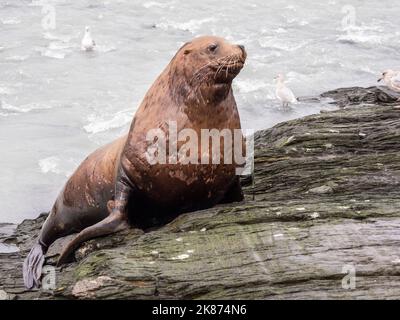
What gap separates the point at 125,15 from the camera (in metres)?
20.0

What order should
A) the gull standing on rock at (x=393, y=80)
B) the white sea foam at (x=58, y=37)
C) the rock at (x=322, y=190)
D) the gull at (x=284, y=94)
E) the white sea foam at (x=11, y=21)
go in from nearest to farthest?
1. the rock at (x=322, y=190)
2. the gull standing on rock at (x=393, y=80)
3. the gull at (x=284, y=94)
4. the white sea foam at (x=58, y=37)
5. the white sea foam at (x=11, y=21)

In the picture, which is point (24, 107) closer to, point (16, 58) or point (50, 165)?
point (50, 165)

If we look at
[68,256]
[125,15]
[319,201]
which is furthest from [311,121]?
[125,15]

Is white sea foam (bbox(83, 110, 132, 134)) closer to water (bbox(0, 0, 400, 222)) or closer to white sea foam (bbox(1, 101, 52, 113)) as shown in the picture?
water (bbox(0, 0, 400, 222))

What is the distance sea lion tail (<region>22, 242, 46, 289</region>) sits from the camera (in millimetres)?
4508

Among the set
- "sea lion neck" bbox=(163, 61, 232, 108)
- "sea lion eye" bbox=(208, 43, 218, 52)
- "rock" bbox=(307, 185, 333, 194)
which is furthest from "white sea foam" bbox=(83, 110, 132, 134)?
"sea lion eye" bbox=(208, 43, 218, 52)

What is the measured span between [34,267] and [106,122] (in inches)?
253

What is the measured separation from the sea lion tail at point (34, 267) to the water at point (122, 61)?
98.9 inches

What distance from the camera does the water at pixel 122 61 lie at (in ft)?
32.7

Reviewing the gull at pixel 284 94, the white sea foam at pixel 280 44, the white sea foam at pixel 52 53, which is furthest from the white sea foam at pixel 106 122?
the white sea foam at pixel 280 44

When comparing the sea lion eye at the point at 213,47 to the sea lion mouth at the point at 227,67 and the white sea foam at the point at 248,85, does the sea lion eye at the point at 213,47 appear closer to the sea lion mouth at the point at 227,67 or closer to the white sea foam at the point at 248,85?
the sea lion mouth at the point at 227,67

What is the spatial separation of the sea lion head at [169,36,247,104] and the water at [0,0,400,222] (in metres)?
3.79

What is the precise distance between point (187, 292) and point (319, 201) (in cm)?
143
